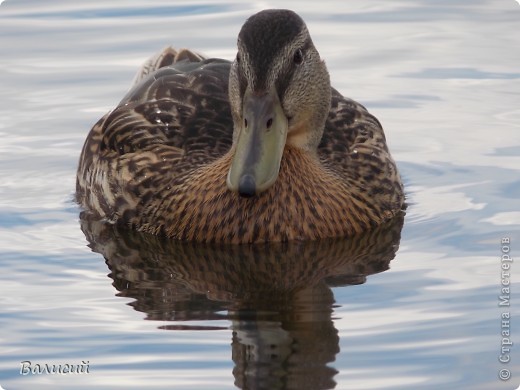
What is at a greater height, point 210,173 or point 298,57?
point 298,57

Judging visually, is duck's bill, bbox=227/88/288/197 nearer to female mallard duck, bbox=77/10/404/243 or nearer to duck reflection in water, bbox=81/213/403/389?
female mallard duck, bbox=77/10/404/243

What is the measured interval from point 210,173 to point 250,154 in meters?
0.99

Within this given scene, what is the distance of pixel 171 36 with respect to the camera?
18125mm

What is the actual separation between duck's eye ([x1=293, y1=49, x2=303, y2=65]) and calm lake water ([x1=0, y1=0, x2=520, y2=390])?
1.42 metres

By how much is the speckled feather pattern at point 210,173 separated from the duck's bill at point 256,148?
0.62 m

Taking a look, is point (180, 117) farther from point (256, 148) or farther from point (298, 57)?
point (256, 148)

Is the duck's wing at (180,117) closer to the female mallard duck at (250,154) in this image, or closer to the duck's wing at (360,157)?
the female mallard duck at (250,154)

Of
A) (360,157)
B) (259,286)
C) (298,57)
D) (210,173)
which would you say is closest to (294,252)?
(259,286)

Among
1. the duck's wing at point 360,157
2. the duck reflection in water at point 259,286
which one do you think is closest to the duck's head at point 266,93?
the duck reflection in water at point 259,286

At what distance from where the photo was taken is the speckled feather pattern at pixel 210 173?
12.2 meters

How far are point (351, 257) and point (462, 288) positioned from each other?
3.84ft

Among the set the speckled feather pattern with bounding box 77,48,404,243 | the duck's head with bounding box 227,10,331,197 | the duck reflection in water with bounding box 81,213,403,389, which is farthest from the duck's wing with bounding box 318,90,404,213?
the duck's head with bounding box 227,10,331,197

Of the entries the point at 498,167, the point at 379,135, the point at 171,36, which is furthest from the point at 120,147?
the point at 171,36

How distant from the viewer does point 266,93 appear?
1164 cm
